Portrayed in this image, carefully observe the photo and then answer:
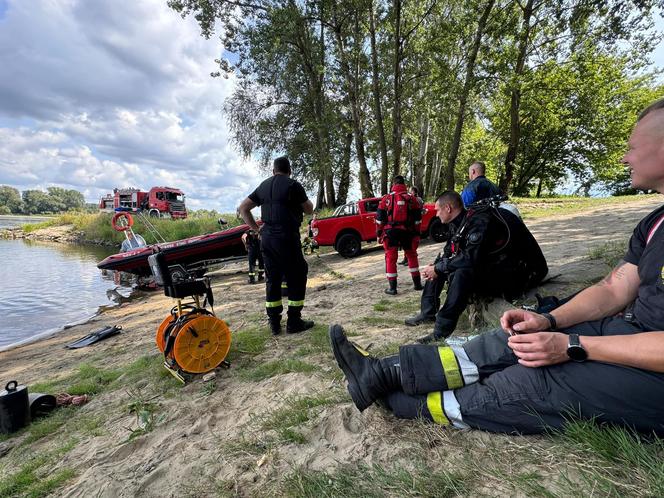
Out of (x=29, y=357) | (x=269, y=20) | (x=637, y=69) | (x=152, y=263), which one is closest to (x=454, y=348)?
(x=152, y=263)

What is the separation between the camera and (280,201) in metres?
4.00

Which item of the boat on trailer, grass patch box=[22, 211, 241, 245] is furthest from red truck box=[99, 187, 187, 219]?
the boat on trailer

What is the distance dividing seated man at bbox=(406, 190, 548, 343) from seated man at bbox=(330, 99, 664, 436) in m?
1.24

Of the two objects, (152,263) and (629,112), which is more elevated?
(629,112)

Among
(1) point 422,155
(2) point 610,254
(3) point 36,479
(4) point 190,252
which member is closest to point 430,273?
(2) point 610,254

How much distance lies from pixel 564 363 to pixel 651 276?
0.57 m

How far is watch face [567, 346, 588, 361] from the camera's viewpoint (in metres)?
1.40

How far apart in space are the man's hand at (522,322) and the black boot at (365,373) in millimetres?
555

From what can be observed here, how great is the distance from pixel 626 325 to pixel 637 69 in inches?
1090

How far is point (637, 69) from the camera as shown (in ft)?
67.7

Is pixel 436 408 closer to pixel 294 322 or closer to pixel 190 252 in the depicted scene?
pixel 294 322

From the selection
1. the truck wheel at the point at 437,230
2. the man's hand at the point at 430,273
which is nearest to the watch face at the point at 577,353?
the man's hand at the point at 430,273

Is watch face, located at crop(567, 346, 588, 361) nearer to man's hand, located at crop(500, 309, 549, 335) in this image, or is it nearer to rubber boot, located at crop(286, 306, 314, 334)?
man's hand, located at crop(500, 309, 549, 335)

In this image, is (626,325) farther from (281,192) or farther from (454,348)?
(281,192)
